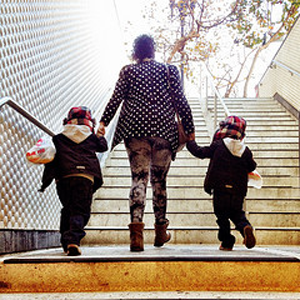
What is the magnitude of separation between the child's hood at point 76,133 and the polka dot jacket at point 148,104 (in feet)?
0.73

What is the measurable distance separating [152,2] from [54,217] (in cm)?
1033

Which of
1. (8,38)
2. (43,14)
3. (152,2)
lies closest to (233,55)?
(152,2)

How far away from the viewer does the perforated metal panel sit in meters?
2.79

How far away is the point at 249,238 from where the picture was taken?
291cm

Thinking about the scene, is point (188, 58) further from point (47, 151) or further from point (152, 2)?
point (47, 151)

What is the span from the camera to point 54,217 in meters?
3.75

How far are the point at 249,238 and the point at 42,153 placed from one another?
4.76 feet

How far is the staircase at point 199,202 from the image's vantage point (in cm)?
391

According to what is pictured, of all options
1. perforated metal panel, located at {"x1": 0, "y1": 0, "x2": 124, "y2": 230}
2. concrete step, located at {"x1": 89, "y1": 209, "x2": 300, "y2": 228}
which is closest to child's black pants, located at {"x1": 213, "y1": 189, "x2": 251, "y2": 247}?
concrete step, located at {"x1": 89, "y1": 209, "x2": 300, "y2": 228}

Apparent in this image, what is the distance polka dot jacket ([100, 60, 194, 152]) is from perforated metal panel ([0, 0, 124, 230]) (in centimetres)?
64

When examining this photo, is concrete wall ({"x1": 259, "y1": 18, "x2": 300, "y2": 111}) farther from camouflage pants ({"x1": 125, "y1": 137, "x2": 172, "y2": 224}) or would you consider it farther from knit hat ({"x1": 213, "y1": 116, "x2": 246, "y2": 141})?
camouflage pants ({"x1": 125, "y1": 137, "x2": 172, "y2": 224})

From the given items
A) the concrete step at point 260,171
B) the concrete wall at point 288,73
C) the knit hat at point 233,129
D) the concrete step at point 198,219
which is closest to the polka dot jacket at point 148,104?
the knit hat at point 233,129

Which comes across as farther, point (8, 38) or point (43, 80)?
point (43, 80)

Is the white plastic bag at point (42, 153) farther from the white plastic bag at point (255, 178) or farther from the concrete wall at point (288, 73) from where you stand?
the concrete wall at point (288, 73)
